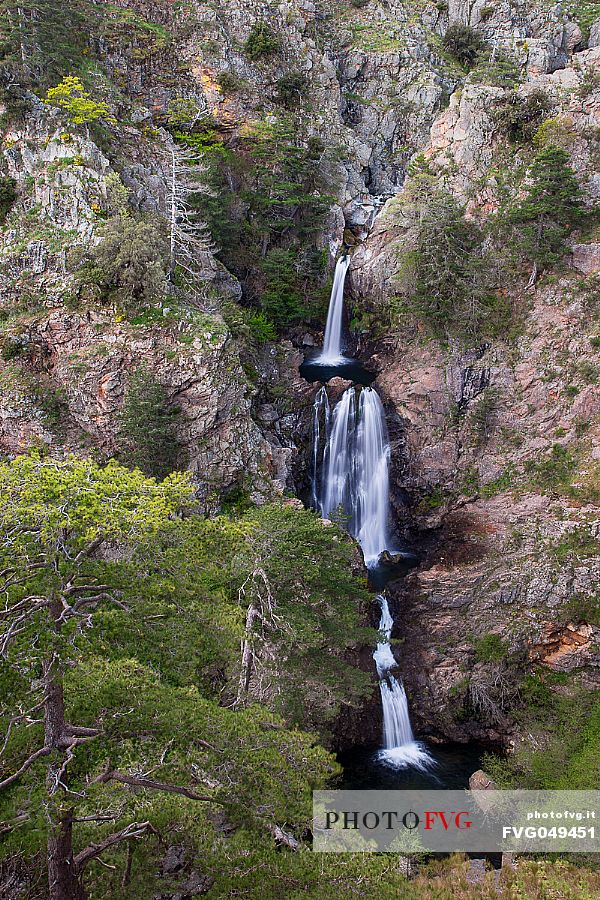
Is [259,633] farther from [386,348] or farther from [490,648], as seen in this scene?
[386,348]

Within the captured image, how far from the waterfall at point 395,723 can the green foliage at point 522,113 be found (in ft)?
92.0

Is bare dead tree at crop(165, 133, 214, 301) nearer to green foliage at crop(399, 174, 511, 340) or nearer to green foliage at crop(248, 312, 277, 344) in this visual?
green foliage at crop(248, 312, 277, 344)

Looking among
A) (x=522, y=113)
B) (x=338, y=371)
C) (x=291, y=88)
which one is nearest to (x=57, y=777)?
(x=338, y=371)

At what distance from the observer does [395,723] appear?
2064 cm

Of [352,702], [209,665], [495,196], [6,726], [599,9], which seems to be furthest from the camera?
[599,9]

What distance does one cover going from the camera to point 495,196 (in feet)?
101

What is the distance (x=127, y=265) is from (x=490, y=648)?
21343 millimetres

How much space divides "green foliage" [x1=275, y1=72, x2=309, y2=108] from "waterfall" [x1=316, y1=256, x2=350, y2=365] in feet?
40.2

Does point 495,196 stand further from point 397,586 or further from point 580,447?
point 397,586

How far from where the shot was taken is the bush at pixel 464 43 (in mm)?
40125

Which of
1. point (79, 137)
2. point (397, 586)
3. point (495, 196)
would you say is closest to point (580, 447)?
point (397, 586)

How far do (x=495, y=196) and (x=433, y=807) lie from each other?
96.1 ft

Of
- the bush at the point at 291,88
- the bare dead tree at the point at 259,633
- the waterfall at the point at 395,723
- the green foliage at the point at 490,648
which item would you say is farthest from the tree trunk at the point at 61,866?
the bush at the point at 291,88

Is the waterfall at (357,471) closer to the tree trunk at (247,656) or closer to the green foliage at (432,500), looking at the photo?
the green foliage at (432,500)
